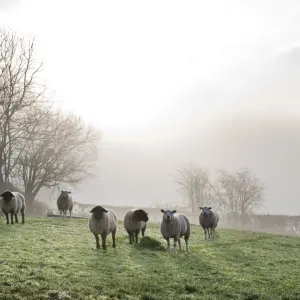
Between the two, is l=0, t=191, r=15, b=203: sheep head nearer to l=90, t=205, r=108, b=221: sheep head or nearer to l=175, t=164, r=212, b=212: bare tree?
l=90, t=205, r=108, b=221: sheep head

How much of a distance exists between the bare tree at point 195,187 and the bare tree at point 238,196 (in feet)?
9.63

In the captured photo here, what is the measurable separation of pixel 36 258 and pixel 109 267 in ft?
10.0

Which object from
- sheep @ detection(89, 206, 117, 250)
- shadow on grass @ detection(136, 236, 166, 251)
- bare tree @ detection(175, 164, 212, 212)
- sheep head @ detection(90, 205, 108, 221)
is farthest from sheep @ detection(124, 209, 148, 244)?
bare tree @ detection(175, 164, 212, 212)

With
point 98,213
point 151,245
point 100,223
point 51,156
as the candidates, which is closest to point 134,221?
point 151,245

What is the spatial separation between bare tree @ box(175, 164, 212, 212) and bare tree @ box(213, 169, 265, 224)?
294 centimetres

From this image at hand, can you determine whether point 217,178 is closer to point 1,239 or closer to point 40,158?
point 40,158

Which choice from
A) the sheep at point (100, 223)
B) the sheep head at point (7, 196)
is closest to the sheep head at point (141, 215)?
the sheep at point (100, 223)

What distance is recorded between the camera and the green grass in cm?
983

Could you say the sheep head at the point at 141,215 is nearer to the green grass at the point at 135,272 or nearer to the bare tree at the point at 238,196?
the green grass at the point at 135,272

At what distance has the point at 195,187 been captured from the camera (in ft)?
287

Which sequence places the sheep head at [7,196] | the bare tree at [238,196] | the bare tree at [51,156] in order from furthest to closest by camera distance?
the bare tree at [238,196] < the bare tree at [51,156] < the sheep head at [7,196]

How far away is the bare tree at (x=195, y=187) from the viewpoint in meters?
87.0

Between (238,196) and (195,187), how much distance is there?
36.2ft

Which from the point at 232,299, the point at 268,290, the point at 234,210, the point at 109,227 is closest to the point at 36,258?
the point at 109,227
